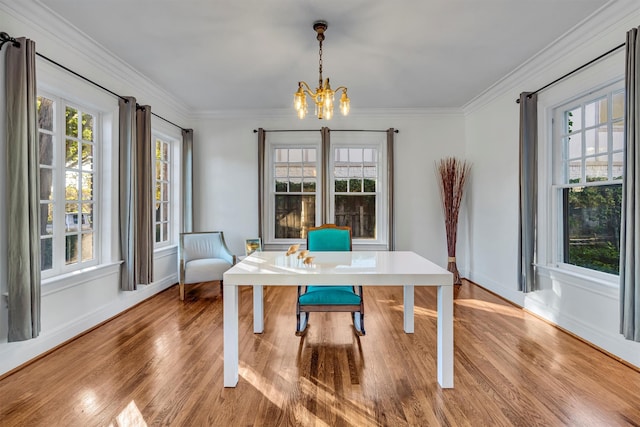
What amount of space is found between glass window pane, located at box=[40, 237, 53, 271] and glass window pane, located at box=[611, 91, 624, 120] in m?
4.91

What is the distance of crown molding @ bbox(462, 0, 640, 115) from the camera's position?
2676mm

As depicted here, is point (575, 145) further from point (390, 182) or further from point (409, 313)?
point (390, 182)

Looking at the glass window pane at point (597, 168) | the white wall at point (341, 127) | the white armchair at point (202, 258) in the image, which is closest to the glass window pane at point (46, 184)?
the white armchair at point (202, 258)

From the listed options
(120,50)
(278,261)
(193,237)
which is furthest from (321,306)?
(120,50)

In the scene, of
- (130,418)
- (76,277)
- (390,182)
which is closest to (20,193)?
(76,277)

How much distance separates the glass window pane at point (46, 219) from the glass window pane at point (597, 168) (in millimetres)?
4805

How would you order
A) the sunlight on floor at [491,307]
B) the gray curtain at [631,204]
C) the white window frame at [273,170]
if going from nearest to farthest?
the gray curtain at [631,204], the sunlight on floor at [491,307], the white window frame at [273,170]

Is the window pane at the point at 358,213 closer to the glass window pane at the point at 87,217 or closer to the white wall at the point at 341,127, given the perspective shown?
the white wall at the point at 341,127

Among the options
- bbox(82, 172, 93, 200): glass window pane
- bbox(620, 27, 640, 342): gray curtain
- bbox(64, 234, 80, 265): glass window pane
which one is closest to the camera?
bbox(620, 27, 640, 342): gray curtain

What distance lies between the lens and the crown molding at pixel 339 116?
18.0 ft

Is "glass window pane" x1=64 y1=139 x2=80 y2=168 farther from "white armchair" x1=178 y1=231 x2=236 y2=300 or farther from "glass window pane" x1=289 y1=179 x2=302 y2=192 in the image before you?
"glass window pane" x1=289 y1=179 x2=302 y2=192

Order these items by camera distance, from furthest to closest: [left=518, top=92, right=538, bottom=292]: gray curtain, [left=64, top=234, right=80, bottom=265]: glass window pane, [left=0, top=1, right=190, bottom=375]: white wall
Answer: [left=518, top=92, right=538, bottom=292]: gray curtain
[left=64, top=234, right=80, bottom=265]: glass window pane
[left=0, top=1, right=190, bottom=375]: white wall

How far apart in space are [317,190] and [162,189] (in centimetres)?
231

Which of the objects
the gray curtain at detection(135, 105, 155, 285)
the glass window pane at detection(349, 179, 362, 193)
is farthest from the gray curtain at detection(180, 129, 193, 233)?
the glass window pane at detection(349, 179, 362, 193)
